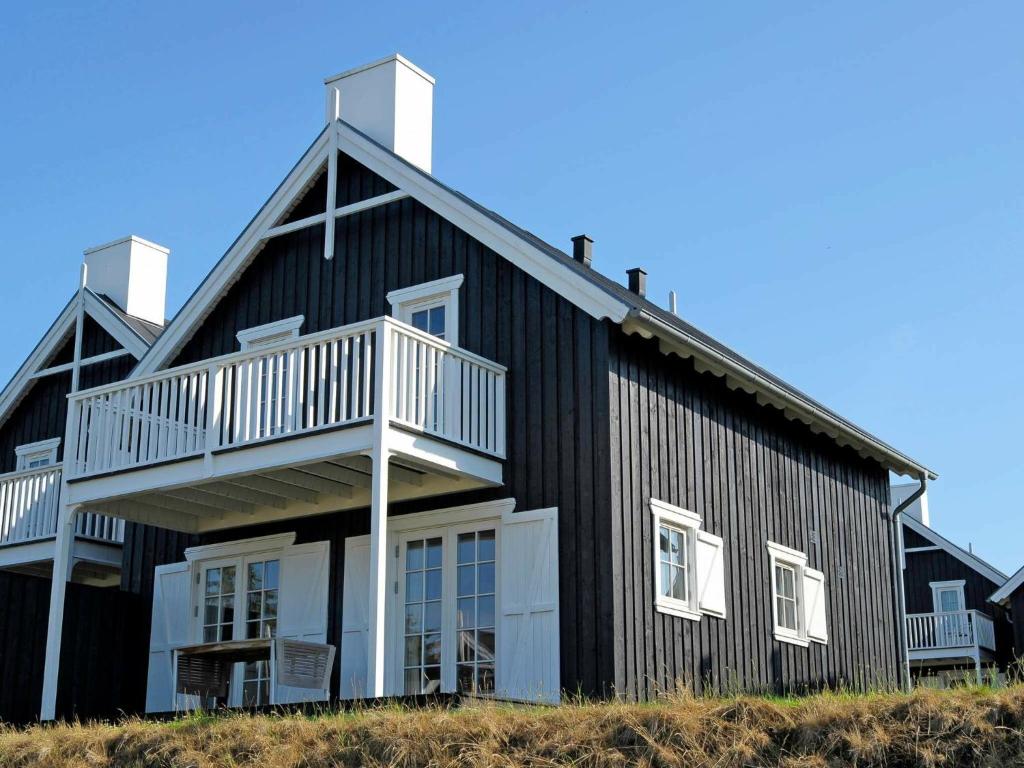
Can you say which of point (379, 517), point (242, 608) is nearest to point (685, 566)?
point (379, 517)

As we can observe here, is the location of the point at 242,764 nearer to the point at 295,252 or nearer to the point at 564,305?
the point at 564,305

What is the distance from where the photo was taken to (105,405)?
16.8 metres

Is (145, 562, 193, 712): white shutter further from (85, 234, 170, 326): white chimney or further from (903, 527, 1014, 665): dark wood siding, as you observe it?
(903, 527, 1014, 665): dark wood siding

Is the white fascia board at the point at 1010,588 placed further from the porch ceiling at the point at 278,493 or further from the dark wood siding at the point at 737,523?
the porch ceiling at the point at 278,493

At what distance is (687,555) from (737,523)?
1.39m

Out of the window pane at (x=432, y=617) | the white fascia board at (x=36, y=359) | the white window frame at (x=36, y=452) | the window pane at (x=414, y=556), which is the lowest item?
the window pane at (x=432, y=617)

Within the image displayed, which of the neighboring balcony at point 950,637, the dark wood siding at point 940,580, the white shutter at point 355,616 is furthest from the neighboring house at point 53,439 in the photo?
the dark wood siding at point 940,580

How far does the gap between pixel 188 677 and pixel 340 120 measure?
7.15 metres

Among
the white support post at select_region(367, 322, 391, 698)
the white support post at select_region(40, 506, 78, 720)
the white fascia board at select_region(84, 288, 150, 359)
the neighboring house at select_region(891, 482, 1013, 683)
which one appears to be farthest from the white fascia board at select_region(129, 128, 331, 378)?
the neighboring house at select_region(891, 482, 1013, 683)

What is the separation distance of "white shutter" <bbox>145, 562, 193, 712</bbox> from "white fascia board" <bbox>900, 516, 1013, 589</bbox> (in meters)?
25.2

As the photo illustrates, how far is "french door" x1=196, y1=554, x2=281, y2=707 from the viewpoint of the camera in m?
17.0

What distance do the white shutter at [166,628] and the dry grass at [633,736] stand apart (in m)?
4.59

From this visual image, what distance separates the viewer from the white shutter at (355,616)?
15875 millimetres

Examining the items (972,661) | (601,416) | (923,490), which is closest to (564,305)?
(601,416)
